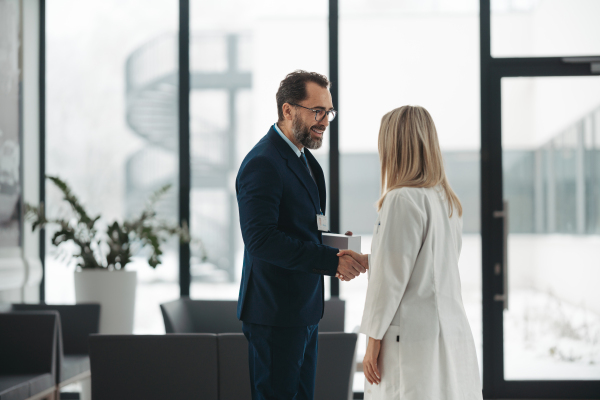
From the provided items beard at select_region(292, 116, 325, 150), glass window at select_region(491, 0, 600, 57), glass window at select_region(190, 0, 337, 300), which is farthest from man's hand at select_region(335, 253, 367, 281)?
glass window at select_region(491, 0, 600, 57)

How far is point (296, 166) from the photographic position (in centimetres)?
195

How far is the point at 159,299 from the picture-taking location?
4059 millimetres

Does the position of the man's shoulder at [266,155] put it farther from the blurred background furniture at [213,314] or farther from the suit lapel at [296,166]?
the blurred background furniture at [213,314]

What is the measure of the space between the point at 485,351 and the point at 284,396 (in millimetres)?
2524

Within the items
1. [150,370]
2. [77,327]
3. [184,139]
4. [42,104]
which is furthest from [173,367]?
[42,104]

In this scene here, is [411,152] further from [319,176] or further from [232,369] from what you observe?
[232,369]

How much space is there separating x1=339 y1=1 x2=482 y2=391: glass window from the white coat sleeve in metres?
2.38

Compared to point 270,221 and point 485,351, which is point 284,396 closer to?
point 270,221

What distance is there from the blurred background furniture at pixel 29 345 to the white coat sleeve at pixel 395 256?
212 centimetres

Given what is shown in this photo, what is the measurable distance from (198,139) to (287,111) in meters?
2.16

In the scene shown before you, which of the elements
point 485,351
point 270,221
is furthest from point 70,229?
point 485,351

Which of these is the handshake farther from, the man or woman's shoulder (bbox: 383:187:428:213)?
woman's shoulder (bbox: 383:187:428:213)

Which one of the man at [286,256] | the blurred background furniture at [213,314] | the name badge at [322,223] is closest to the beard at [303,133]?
the man at [286,256]

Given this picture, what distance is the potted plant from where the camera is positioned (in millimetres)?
3588
